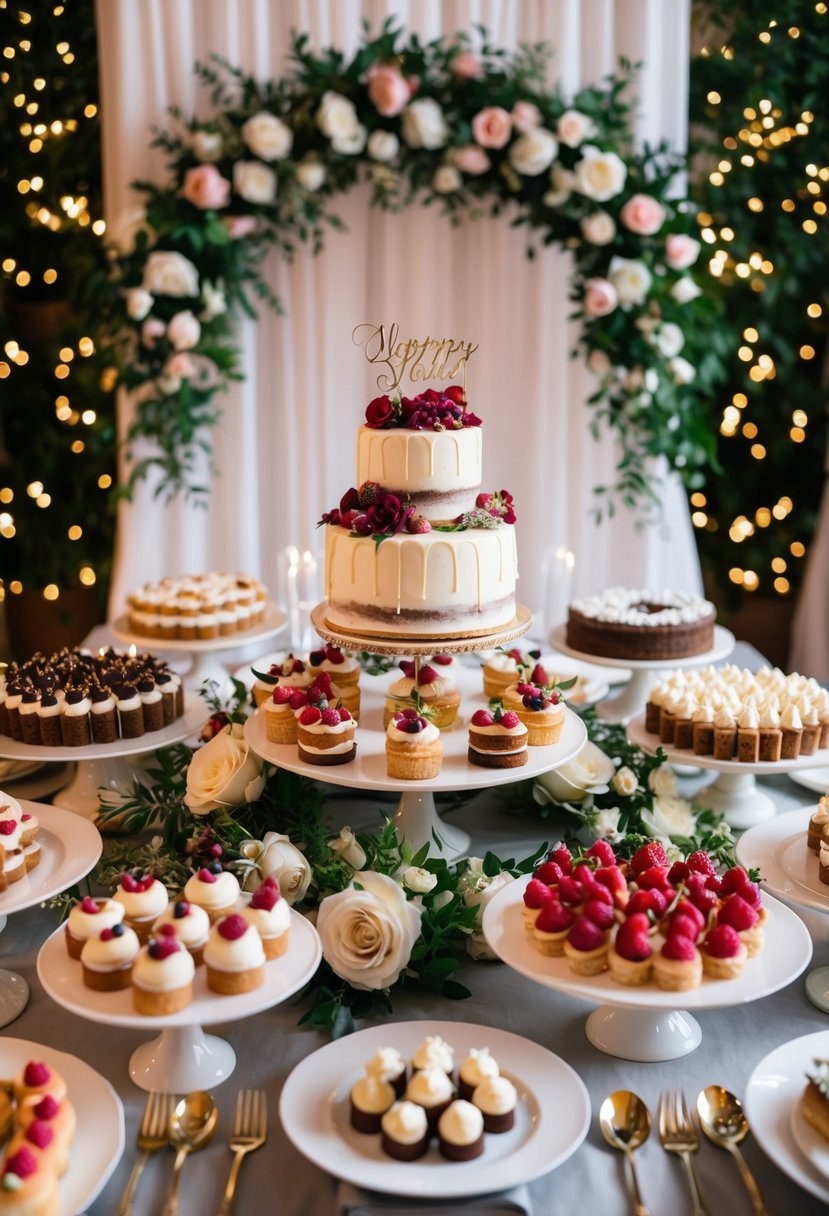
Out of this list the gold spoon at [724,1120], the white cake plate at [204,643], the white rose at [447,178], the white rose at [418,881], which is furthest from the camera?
the white rose at [447,178]

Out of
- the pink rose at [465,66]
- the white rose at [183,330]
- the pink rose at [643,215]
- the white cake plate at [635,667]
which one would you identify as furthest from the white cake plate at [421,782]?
the pink rose at [465,66]

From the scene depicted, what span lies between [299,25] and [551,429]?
197 centimetres

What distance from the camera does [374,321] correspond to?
5.12m

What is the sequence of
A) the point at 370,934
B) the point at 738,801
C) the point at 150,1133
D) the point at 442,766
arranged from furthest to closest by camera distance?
the point at 738,801, the point at 442,766, the point at 370,934, the point at 150,1133

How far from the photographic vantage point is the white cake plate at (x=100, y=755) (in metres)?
2.60

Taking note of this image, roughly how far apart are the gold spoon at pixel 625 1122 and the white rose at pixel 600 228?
347 cm

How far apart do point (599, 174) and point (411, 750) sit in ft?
9.57

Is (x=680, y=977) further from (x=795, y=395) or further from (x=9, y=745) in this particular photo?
(x=795, y=395)

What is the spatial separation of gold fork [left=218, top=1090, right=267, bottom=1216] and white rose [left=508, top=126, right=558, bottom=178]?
3618mm

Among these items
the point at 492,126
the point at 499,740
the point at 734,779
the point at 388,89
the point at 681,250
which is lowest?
the point at 734,779

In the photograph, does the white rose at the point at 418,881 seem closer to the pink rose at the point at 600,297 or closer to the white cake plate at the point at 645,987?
the white cake plate at the point at 645,987

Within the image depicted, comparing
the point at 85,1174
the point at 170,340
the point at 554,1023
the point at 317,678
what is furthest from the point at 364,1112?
the point at 170,340

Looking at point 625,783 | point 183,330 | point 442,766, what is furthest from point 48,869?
point 183,330

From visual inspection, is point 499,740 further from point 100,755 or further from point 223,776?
point 100,755
